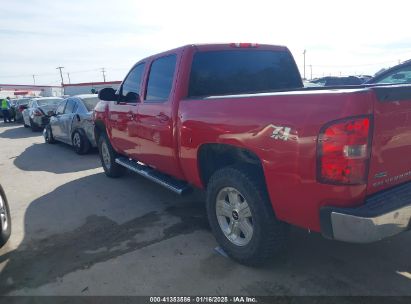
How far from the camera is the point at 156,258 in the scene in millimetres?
3496

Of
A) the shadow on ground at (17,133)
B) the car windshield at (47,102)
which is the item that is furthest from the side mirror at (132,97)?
the car windshield at (47,102)

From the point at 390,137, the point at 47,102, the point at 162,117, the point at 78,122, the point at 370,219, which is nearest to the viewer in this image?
the point at 370,219

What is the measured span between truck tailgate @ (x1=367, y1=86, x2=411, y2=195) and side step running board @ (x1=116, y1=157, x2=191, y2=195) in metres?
2.14

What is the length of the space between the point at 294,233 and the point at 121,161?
3.18 m

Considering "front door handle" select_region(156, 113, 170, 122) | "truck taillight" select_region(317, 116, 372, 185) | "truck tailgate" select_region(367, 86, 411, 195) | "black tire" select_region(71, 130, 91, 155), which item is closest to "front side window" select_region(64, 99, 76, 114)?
"black tire" select_region(71, 130, 91, 155)

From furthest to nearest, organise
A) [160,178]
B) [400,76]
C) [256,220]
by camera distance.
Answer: [400,76] < [160,178] < [256,220]

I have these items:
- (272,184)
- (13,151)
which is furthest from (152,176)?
(13,151)

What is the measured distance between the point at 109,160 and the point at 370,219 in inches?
207

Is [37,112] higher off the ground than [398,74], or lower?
lower

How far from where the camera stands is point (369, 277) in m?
2.96

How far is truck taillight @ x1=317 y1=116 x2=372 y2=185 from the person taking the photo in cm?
222

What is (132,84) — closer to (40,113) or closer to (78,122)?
(78,122)

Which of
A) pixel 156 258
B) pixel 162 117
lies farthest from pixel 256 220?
pixel 162 117

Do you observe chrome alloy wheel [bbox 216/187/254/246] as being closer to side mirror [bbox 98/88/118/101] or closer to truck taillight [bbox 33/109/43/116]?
side mirror [bbox 98/88/118/101]
